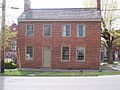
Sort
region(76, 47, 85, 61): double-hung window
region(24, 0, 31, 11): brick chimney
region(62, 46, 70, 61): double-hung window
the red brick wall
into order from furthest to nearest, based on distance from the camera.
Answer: region(24, 0, 31, 11): brick chimney → region(62, 46, 70, 61): double-hung window → region(76, 47, 85, 61): double-hung window → the red brick wall

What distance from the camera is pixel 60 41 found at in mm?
43375

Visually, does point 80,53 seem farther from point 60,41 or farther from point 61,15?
point 61,15

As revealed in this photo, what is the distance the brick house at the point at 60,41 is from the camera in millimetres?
43000

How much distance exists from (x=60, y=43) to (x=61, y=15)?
3.72m

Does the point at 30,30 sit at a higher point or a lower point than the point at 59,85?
higher

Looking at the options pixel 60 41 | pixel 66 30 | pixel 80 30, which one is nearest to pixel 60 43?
pixel 60 41

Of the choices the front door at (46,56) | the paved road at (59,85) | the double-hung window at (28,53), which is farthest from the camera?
the double-hung window at (28,53)

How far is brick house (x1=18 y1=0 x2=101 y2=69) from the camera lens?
141ft

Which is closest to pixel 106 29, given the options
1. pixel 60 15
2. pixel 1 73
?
pixel 60 15

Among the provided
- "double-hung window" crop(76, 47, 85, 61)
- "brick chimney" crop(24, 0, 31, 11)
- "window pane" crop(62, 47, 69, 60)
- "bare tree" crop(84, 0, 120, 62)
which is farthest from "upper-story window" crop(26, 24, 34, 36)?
"bare tree" crop(84, 0, 120, 62)

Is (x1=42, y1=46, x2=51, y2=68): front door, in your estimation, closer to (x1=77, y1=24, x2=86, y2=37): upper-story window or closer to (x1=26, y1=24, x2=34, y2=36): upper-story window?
(x1=26, y1=24, x2=34, y2=36): upper-story window

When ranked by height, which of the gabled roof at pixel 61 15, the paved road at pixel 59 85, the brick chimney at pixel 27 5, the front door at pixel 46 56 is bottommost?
the paved road at pixel 59 85

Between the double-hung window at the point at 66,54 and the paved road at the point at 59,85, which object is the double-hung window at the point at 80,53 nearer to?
the double-hung window at the point at 66,54

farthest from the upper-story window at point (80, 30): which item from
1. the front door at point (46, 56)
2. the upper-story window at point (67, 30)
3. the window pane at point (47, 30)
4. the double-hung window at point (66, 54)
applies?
the front door at point (46, 56)
